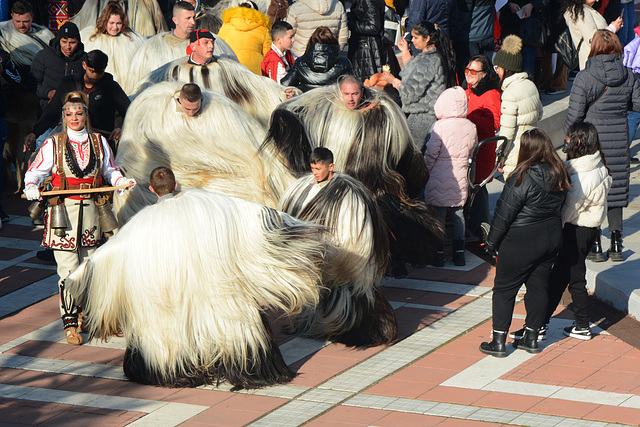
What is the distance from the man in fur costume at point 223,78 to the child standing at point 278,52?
1.63 metres

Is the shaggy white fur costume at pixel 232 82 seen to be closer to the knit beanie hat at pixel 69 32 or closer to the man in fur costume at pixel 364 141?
the man in fur costume at pixel 364 141

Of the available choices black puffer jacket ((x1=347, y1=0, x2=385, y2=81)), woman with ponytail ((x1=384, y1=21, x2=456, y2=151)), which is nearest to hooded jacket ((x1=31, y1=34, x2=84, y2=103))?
woman with ponytail ((x1=384, y1=21, x2=456, y2=151))

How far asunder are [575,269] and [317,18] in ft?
19.7

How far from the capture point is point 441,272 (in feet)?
29.3

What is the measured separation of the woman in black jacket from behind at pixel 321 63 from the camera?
A: 9.81 metres

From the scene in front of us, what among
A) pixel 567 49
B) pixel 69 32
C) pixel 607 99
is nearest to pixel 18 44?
pixel 69 32

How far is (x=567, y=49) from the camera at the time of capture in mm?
13609

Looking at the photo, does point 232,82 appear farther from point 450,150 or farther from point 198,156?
point 450,150

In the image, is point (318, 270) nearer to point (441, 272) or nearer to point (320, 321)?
point (320, 321)

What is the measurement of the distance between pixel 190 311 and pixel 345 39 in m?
6.76

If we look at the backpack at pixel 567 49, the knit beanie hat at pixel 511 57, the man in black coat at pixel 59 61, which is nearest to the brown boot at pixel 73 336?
the man in black coat at pixel 59 61

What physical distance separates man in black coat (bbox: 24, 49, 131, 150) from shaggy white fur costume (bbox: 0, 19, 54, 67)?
1945 millimetres

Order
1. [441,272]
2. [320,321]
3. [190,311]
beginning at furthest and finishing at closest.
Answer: [441,272] < [320,321] < [190,311]

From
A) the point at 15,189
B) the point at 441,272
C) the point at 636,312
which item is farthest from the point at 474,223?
the point at 15,189
